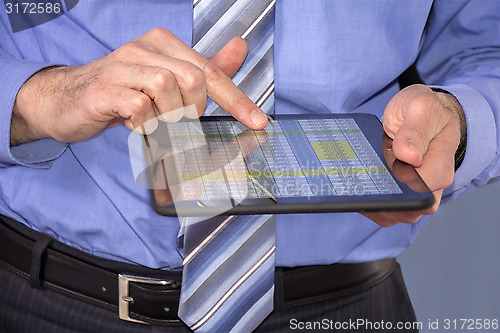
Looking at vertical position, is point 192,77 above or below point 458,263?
above

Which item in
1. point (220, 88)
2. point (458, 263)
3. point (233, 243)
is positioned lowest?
point (458, 263)

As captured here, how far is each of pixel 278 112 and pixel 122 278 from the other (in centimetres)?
31

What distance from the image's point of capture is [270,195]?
0.60 m

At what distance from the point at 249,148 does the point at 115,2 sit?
0.97 ft

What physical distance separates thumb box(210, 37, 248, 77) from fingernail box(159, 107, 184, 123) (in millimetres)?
86

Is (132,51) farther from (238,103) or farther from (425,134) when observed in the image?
(425,134)

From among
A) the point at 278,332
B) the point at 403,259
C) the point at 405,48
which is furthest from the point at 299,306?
the point at 403,259

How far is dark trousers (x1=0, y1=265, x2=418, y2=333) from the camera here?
0.84 meters

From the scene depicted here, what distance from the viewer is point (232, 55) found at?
699 mm

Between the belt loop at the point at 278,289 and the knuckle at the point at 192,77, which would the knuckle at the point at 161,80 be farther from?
the belt loop at the point at 278,289

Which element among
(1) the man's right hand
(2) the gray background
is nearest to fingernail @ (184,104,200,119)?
(1) the man's right hand

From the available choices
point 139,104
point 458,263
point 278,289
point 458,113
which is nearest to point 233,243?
point 278,289

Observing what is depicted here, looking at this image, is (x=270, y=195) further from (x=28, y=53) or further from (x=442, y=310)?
(x=442, y=310)

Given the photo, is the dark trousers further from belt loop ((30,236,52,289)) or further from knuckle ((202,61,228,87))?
knuckle ((202,61,228,87))
